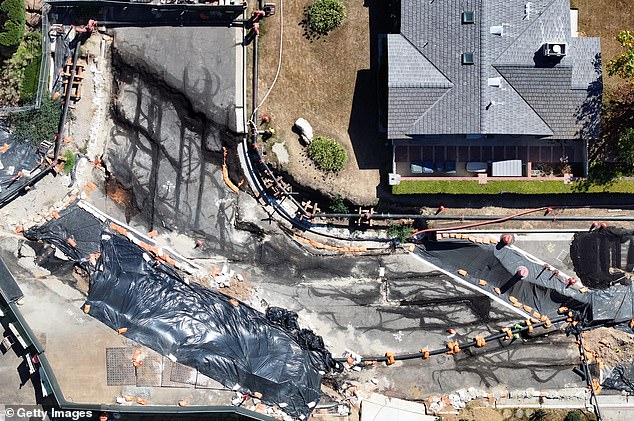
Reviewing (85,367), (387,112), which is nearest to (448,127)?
(387,112)

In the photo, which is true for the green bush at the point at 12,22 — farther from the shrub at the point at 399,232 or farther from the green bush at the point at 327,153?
the shrub at the point at 399,232

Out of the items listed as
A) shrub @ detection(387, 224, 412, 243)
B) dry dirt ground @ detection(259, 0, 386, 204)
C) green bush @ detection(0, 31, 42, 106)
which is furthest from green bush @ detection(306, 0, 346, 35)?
green bush @ detection(0, 31, 42, 106)

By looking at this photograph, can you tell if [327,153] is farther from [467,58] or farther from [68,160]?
[68,160]

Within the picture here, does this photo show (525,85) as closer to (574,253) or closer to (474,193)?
(474,193)

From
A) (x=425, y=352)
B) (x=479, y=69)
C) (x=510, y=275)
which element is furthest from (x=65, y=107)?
(x=510, y=275)

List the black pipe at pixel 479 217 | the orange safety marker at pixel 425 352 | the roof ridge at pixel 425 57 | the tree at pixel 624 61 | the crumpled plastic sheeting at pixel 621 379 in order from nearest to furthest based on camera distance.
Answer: the tree at pixel 624 61 < the roof ridge at pixel 425 57 < the orange safety marker at pixel 425 352 < the black pipe at pixel 479 217 < the crumpled plastic sheeting at pixel 621 379

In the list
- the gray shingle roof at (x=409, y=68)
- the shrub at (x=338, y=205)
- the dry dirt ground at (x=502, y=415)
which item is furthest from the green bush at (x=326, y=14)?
the dry dirt ground at (x=502, y=415)
